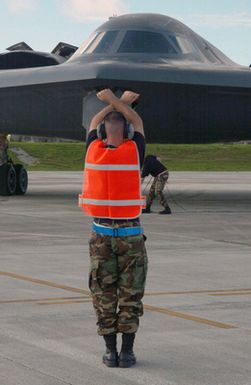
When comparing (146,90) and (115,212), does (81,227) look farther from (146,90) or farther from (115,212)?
(115,212)

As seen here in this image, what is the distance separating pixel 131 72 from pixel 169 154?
5583 centimetres

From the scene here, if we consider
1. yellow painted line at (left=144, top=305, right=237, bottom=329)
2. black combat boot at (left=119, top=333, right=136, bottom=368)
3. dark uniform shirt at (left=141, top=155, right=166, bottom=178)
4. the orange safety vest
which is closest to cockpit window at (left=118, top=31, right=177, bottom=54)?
dark uniform shirt at (left=141, top=155, right=166, bottom=178)

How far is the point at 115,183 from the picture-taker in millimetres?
7828

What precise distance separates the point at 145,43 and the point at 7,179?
7.02 metres

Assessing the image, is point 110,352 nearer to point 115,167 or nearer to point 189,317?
point 115,167

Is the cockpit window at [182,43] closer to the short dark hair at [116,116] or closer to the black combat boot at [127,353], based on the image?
the short dark hair at [116,116]

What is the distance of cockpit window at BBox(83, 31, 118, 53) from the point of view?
96.6 feet

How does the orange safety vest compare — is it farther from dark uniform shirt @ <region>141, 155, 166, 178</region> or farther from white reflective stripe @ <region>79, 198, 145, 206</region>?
dark uniform shirt @ <region>141, 155, 166, 178</region>

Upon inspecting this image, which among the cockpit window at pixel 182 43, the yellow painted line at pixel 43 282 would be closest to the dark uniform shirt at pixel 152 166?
the cockpit window at pixel 182 43

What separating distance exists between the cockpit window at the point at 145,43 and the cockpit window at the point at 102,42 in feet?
1.34

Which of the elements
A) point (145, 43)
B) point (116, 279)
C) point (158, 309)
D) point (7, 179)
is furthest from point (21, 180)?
point (116, 279)

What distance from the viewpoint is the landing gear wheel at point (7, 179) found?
32075mm

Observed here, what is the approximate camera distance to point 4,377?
22.9ft

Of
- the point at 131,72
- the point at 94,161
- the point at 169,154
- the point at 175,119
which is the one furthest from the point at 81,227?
the point at 169,154
